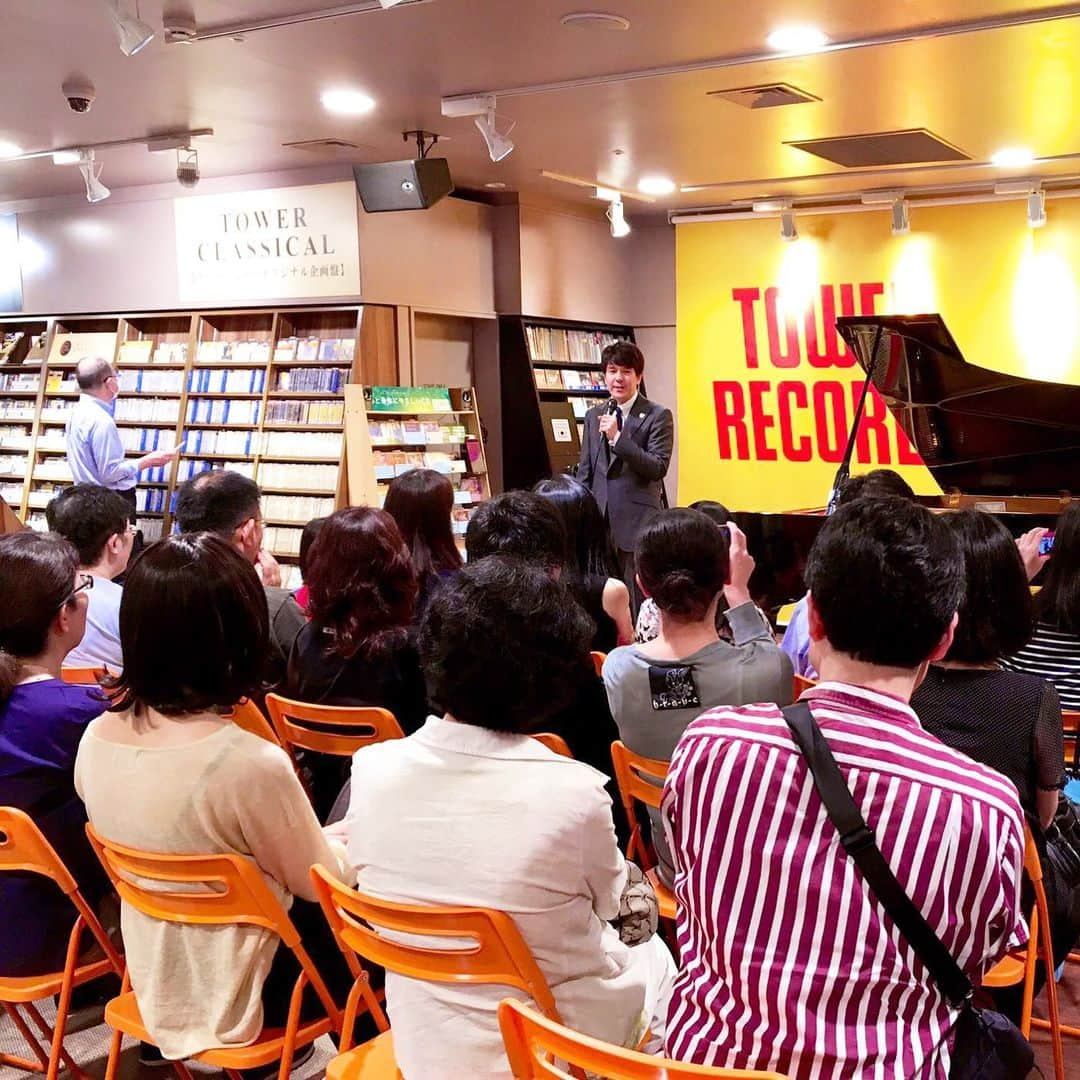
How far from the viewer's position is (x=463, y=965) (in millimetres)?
1543

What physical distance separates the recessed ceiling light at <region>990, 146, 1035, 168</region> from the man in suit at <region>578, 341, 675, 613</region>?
8.59 ft

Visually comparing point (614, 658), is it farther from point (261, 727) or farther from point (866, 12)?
point (866, 12)

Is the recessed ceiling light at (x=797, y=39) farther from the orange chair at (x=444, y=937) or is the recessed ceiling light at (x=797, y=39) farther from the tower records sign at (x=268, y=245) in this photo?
the orange chair at (x=444, y=937)

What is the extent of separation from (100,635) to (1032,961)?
2.51m

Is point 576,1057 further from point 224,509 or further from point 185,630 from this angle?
point 224,509

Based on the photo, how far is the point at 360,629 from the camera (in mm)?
2658

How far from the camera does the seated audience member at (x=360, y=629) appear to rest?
265 centimetres

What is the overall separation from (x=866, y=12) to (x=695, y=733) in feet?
12.1

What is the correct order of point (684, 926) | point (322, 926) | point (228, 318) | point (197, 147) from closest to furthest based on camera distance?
point (684, 926) → point (322, 926) → point (197, 147) → point (228, 318)

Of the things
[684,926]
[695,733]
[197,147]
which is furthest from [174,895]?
[197,147]

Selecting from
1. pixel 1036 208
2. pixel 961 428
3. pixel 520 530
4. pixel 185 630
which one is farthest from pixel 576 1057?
pixel 1036 208

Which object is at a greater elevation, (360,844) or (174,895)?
(360,844)

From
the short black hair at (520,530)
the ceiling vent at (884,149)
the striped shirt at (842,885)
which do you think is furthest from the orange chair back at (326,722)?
the ceiling vent at (884,149)

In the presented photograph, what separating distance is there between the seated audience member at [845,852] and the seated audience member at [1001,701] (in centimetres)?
73
